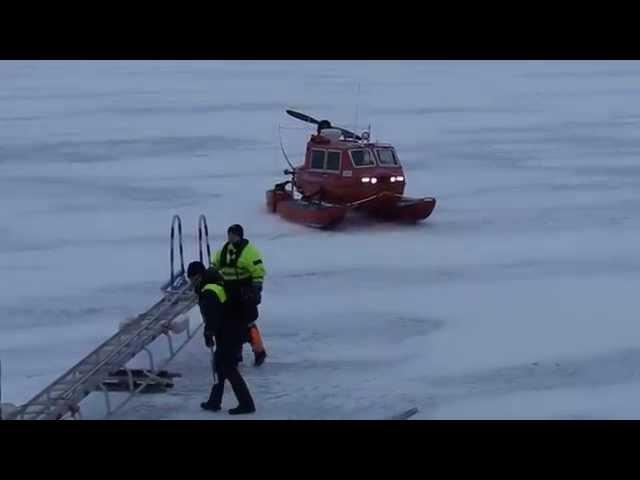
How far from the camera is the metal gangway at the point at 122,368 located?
543cm

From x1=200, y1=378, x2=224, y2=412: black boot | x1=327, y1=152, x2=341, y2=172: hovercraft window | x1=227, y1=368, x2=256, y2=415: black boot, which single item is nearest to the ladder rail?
x1=200, y1=378, x2=224, y2=412: black boot

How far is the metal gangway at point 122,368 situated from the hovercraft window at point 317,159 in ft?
10.6

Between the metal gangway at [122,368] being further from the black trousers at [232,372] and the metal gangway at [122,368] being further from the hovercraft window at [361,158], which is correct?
the hovercraft window at [361,158]

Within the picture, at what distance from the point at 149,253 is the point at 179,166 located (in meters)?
4.25

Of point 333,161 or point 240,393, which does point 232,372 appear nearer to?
point 240,393

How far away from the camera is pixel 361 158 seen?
1038cm

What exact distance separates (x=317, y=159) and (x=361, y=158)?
1.36ft

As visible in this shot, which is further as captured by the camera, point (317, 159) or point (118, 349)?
point (317, 159)

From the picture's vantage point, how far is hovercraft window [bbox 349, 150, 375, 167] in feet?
33.9

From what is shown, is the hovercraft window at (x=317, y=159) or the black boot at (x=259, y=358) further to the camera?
the hovercraft window at (x=317, y=159)

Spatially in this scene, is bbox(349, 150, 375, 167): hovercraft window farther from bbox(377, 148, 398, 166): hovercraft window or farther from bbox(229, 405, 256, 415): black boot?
bbox(229, 405, 256, 415): black boot

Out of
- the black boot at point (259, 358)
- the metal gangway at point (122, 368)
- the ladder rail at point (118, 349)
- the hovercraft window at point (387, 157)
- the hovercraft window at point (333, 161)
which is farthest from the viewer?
the hovercraft window at point (387, 157)

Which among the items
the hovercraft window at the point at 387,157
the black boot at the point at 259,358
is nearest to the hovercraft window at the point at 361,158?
the hovercraft window at the point at 387,157

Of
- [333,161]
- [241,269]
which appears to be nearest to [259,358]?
[241,269]
